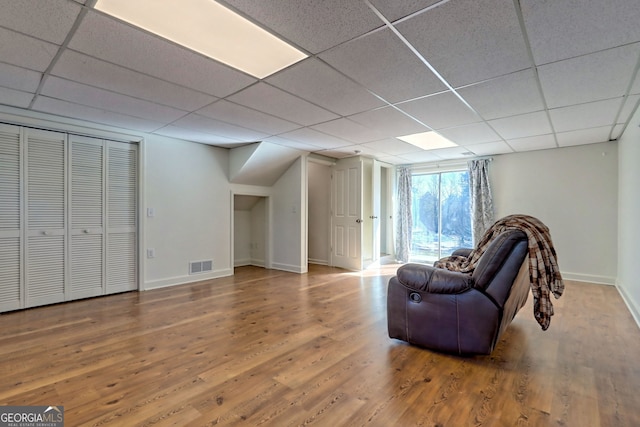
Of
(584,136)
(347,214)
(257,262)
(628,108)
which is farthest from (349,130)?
(257,262)

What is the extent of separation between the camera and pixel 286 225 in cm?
596

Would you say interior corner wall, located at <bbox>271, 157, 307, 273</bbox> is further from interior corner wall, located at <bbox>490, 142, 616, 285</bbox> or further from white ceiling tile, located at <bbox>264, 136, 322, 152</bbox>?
interior corner wall, located at <bbox>490, 142, 616, 285</bbox>

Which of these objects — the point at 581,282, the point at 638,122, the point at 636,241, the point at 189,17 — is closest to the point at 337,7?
the point at 189,17

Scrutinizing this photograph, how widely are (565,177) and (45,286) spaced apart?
7.56 metres

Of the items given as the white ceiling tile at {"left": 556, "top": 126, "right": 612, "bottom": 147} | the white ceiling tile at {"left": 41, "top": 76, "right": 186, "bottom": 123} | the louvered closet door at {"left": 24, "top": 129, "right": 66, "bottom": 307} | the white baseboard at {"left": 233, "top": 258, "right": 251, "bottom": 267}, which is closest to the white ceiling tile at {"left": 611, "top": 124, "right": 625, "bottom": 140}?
the white ceiling tile at {"left": 556, "top": 126, "right": 612, "bottom": 147}

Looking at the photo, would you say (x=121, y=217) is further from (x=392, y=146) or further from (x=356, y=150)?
(x=392, y=146)

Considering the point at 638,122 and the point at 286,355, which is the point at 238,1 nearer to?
the point at 286,355

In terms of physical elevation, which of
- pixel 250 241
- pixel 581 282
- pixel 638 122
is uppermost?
pixel 638 122

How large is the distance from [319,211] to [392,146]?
2.42m

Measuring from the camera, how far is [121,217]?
13.8 ft

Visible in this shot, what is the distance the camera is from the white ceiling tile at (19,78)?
7.82 ft

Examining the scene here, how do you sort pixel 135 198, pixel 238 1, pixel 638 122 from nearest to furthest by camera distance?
pixel 238 1, pixel 638 122, pixel 135 198

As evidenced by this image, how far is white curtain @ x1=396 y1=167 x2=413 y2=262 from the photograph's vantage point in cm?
684

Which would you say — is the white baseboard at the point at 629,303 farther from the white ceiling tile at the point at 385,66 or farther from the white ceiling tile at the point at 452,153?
the white ceiling tile at the point at 385,66
